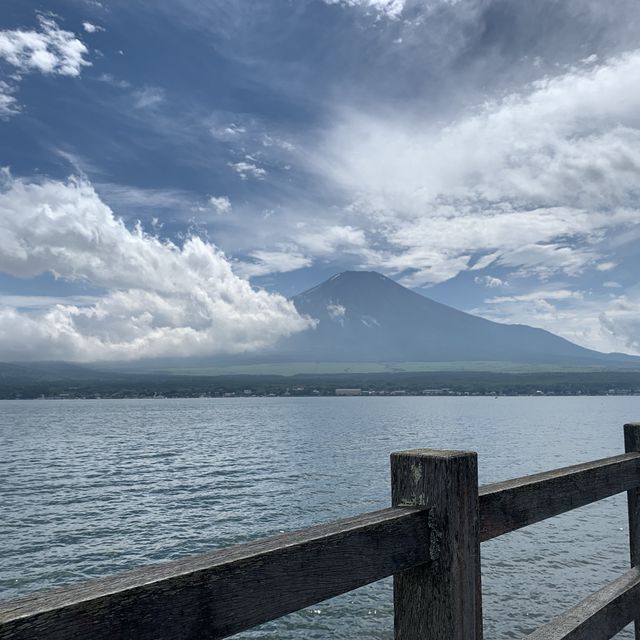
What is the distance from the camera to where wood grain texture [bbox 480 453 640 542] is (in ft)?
9.62

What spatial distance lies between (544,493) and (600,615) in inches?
50.8

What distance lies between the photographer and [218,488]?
3731 centimetres

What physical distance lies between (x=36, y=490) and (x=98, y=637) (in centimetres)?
4282

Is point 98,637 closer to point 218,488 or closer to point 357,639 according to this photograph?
point 357,639

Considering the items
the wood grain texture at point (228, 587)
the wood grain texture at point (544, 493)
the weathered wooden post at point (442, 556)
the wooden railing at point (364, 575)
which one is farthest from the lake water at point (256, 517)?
the wood grain texture at point (228, 587)

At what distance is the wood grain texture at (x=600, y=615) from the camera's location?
3.51 m

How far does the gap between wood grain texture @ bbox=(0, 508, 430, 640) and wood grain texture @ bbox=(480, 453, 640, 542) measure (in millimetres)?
556

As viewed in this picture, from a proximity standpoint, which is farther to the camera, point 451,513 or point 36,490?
point 36,490

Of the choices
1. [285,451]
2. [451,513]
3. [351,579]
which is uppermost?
[451,513]

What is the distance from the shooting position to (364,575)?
236 centimetres

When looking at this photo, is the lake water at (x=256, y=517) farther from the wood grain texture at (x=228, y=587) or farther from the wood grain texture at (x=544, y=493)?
the wood grain texture at (x=228, y=587)

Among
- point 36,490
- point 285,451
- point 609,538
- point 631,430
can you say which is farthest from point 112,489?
point 631,430

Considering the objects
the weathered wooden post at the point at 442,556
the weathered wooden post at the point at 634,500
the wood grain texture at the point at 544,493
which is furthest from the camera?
the weathered wooden post at the point at 634,500

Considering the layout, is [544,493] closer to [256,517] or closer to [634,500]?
[634,500]
